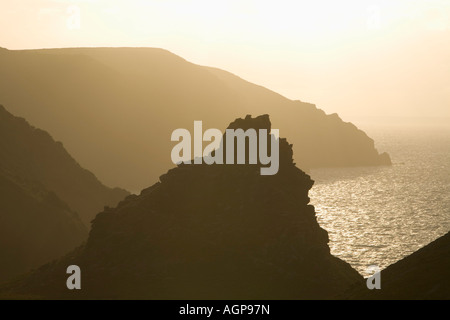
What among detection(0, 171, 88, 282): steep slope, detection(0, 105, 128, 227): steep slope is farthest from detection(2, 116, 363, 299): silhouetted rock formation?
detection(0, 105, 128, 227): steep slope

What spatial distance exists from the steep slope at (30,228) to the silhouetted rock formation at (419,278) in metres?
54.5

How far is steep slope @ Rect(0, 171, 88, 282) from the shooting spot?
8994 cm

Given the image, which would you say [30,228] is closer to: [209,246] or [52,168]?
[52,168]

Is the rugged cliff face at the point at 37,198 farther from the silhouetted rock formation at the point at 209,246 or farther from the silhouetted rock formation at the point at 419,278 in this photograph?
the silhouetted rock formation at the point at 419,278

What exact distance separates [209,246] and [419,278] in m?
25.4

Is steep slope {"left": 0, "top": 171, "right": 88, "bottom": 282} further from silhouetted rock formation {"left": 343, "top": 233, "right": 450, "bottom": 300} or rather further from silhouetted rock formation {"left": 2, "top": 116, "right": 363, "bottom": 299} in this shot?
silhouetted rock formation {"left": 343, "top": 233, "right": 450, "bottom": 300}

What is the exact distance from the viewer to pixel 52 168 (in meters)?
127

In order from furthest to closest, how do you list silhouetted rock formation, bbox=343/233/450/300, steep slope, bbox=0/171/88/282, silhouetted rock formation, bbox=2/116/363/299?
steep slope, bbox=0/171/88/282, silhouetted rock formation, bbox=2/116/363/299, silhouetted rock formation, bbox=343/233/450/300

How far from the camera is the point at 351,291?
5694cm

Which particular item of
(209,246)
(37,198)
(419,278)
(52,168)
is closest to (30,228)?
(37,198)

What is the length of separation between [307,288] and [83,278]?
2531 cm

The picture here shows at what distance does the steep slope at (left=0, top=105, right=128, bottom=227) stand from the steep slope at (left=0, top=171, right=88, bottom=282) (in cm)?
1538
